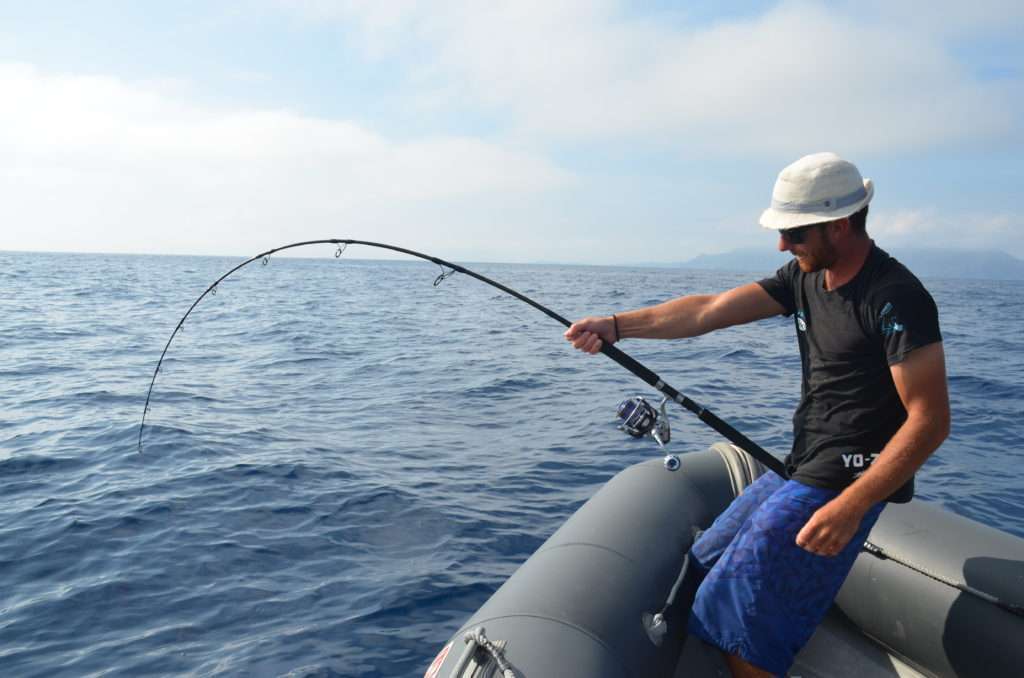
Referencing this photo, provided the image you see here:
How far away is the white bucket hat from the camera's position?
2137 mm

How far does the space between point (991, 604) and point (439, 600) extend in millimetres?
2611

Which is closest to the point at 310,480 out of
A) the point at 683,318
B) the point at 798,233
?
the point at 683,318

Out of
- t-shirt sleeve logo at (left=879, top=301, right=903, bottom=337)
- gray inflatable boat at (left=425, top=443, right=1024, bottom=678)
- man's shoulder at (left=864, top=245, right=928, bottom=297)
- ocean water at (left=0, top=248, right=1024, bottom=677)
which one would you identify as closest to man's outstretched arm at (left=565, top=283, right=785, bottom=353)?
man's shoulder at (left=864, top=245, right=928, bottom=297)

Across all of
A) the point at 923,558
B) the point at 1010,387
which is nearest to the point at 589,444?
the point at 923,558

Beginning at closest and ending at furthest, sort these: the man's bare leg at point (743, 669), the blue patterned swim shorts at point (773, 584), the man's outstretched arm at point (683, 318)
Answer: the blue patterned swim shorts at point (773, 584), the man's bare leg at point (743, 669), the man's outstretched arm at point (683, 318)

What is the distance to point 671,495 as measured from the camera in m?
3.47

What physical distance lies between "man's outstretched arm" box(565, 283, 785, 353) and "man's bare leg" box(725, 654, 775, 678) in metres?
1.16

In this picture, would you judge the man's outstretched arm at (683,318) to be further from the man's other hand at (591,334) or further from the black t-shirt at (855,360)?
the black t-shirt at (855,360)

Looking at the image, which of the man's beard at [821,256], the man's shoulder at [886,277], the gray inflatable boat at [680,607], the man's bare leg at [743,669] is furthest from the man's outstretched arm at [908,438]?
the gray inflatable boat at [680,607]

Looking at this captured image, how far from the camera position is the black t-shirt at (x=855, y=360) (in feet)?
6.48

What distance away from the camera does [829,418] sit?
2.29m

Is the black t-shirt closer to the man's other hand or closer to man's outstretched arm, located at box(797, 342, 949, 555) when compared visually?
man's outstretched arm, located at box(797, 342, 949, 555)

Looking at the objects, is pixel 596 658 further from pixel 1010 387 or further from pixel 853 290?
pixel 1010 387

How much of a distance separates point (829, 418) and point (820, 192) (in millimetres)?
705
